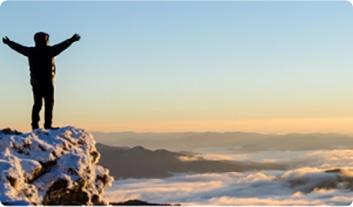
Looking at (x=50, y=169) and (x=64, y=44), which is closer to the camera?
(x=50, y=169)

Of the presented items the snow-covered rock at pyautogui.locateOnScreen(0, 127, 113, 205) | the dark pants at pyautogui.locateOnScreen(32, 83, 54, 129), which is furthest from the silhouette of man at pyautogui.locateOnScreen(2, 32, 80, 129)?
the snow-covered rock at pyautogui.locateOnScreen(0, 127, 113, 205)

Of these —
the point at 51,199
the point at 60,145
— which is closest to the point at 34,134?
the point at 60,145

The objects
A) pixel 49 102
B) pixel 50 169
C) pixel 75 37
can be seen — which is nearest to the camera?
pixel 50 169

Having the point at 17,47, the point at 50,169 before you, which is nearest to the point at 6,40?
the point at 17,47

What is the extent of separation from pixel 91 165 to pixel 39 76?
2.74m

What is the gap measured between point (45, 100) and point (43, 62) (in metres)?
0.98

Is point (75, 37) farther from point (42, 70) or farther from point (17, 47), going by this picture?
point (17, 47)

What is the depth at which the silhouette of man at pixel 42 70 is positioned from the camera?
19.4 metres

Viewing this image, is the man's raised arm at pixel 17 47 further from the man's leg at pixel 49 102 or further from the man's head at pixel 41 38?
the man's leg at pixel 49 102

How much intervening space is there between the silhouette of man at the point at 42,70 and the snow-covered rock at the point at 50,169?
0.88 metres

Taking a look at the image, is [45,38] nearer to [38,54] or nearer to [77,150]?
[38,54]

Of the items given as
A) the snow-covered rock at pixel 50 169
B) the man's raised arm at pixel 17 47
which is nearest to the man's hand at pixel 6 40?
the man's raised arm at pixel 17 47

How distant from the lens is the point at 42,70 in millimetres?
19469

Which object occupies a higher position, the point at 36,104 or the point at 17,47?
the point at 17,47
